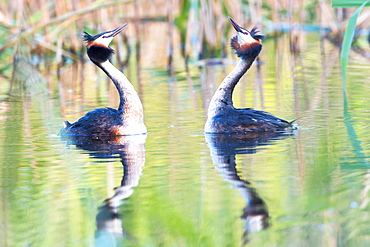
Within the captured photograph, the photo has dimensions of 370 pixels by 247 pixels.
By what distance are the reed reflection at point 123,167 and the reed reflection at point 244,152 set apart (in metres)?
0.62

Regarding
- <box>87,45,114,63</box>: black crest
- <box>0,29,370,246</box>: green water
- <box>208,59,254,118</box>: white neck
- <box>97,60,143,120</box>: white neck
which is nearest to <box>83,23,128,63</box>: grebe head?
<box>87,45,114,63</box>: black crest

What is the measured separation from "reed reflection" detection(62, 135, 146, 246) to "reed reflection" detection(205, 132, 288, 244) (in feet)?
2.04

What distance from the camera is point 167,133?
6832 millimetres

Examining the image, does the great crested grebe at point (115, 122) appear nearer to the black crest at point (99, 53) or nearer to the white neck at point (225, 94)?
the black crest at point (99, 53)

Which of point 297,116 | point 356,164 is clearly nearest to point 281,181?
point 356,164

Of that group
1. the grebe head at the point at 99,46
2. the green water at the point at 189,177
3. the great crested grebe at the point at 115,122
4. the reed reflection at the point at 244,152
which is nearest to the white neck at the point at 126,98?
the great crested grebe at the point at 115,122

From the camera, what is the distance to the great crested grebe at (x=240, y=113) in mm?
6730

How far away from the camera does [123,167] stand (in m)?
5.47

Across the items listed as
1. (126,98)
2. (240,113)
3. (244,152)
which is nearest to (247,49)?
(240,113)

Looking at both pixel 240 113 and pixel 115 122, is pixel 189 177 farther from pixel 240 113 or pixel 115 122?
pixel 115 122

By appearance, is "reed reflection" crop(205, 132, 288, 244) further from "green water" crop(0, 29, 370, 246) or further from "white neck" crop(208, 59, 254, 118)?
"white neck" crop(208, 59, 254, 118)

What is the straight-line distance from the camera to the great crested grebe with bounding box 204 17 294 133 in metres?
6.73

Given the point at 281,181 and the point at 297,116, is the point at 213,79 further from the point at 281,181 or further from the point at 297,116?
the point at 281,181

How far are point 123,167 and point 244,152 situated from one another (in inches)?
41.5
